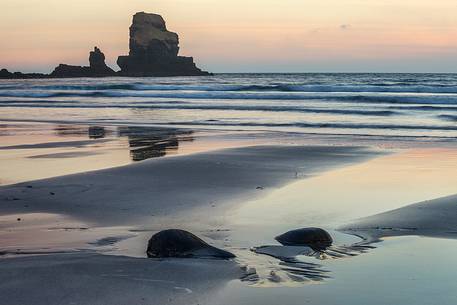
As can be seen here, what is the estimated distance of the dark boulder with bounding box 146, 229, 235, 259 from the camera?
5.40 metres

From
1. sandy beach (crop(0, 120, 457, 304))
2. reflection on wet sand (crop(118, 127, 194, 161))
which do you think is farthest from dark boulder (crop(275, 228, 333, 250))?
reflection on wet sand (crop(118, 127, 194, 161))

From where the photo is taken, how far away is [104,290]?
14.8 ft

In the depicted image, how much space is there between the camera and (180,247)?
17.9 ft

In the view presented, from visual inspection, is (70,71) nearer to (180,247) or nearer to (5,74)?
(5,74)

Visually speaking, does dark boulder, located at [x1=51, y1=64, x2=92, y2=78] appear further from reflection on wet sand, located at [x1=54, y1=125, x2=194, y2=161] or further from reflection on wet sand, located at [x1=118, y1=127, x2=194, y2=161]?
reflection on wet sand, located at [x1=118, y1=127, x2=194, y2=161]

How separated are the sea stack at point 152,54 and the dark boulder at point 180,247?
4757 inches

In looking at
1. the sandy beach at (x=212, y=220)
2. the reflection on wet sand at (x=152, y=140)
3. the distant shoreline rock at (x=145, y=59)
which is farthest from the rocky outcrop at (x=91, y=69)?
the sandy beach at (x=212, y=220)

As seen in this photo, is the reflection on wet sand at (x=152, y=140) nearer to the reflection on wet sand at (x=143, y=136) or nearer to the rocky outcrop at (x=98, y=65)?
the reflection on wet sand at (x=143, y=136)

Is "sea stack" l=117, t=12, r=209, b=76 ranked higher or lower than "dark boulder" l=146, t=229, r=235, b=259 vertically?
higher

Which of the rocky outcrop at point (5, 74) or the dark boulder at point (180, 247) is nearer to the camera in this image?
the dark boulder at point (180, 247)

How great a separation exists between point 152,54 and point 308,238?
417ft

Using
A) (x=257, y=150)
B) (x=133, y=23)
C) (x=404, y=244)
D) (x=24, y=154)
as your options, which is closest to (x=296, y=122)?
(x=257, y=150)

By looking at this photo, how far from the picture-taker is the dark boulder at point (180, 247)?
540 centimetres

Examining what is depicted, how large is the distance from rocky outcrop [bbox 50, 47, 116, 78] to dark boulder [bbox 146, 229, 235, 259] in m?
120
